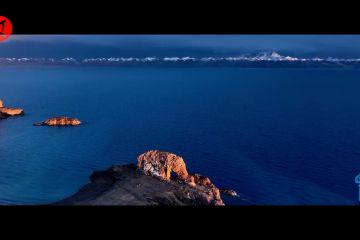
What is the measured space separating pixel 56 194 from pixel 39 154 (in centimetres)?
973

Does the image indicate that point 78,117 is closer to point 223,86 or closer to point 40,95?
point 40,95

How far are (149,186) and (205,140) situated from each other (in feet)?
57.6

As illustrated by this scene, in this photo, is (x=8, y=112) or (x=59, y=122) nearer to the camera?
(x=59, y=122)

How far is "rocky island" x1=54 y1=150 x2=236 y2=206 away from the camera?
19.8 metres

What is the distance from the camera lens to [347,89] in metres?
77.0

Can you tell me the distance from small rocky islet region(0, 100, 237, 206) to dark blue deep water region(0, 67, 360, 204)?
7.00 ft

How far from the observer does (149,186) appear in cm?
2136

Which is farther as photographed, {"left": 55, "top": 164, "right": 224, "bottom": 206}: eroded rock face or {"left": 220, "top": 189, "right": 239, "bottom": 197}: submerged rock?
{"left": 220, "top": 189, "right": 239, "bottom": 197}: submerged rock

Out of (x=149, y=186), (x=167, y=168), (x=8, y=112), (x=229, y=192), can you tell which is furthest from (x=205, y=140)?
(x=8, y=112)

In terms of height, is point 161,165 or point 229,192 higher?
point 161,165

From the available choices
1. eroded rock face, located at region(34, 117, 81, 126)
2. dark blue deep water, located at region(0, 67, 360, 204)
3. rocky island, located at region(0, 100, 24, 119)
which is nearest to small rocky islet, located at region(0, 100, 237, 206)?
dark blue deep water, located at region(0, 67, 360, 204)

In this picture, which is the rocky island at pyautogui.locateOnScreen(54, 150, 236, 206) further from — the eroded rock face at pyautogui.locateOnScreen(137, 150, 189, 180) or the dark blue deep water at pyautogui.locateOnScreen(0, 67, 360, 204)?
the dark blue deep water at pyautogui.locateOnScreen(0, 67, 360, 204)

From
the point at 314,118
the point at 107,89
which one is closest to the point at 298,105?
the point at 314,118
